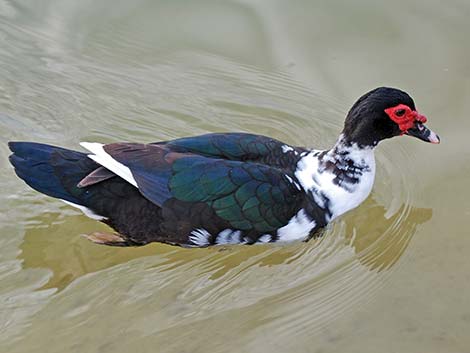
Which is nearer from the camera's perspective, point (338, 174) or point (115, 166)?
point (115, 166)

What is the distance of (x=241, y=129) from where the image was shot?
221 inches

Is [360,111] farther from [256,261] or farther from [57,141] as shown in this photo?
[57,141]

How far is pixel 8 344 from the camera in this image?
4.22 m

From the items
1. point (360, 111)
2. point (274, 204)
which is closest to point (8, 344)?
point (274, 204)

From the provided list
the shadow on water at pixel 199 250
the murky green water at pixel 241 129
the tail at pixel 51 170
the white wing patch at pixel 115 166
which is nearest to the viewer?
the murky green water at pixel 241 129

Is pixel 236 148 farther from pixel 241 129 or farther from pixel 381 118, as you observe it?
pixel 241 129

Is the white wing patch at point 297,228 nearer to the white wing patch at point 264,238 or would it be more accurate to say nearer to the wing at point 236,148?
the white wing patch at point 264,238

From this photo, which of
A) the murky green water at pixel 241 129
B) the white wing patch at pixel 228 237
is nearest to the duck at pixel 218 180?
the white wing patch at pixel 228 237

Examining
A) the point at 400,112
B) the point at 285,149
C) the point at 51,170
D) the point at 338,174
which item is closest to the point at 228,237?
the point at 285,149

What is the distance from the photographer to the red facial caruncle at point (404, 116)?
4.69 metres

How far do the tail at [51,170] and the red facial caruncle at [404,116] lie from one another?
1.55 metres

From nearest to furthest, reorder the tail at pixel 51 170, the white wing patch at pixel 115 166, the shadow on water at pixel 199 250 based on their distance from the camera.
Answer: the white wing patch at pixel 115 166, the tail at pixel 51 170, the shadow on water at pixel 199 250

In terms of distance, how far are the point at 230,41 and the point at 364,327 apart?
2.64 metres

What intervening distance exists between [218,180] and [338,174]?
710 millimetres
